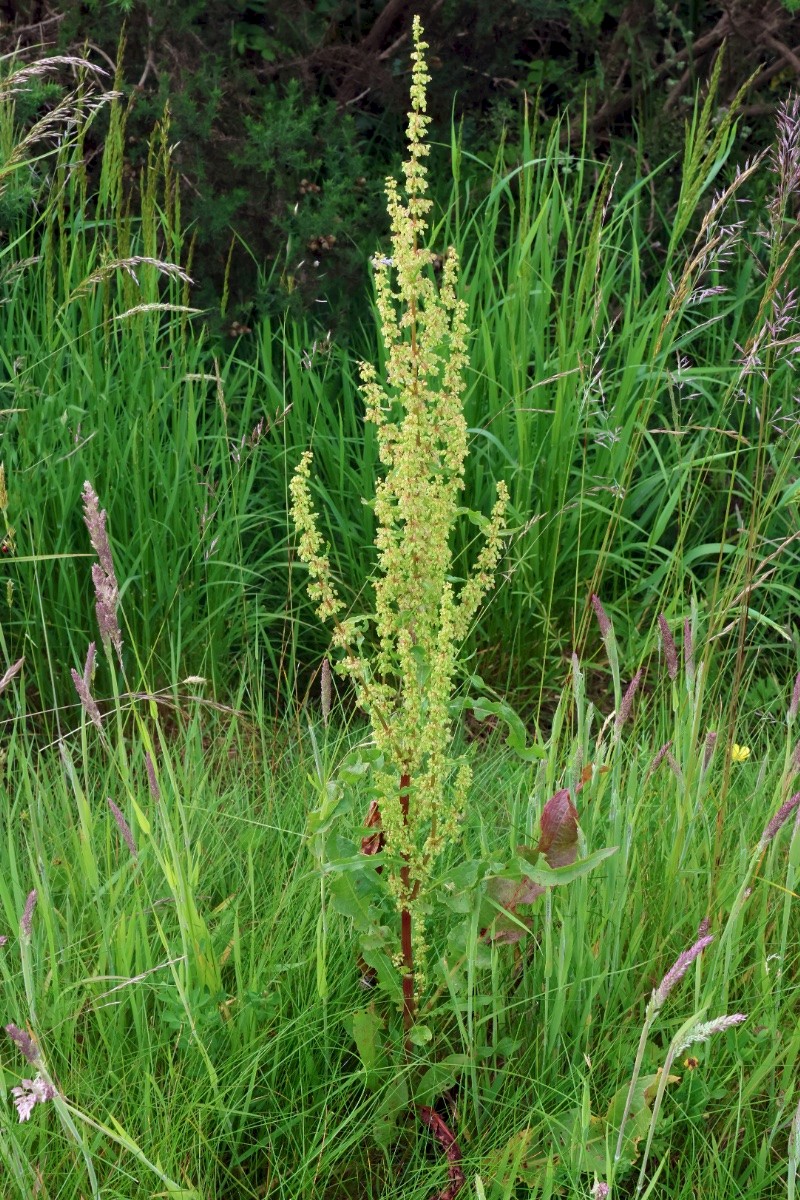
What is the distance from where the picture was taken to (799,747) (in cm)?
179

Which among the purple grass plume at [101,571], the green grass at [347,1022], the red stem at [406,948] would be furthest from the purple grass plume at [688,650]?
the purple grass plume at [101,571]

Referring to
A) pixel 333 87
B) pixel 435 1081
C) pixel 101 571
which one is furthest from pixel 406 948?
pixel 333 87

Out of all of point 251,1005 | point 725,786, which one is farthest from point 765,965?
point 251,1005

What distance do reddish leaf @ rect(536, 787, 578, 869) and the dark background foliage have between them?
2.19 metres

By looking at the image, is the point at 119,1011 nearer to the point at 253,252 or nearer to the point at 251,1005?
the point at 251,1005

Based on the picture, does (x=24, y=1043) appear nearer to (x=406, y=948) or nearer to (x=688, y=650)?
(x=406, y=948)

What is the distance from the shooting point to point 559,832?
1.67 metres

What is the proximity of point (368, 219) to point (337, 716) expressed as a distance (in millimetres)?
1697

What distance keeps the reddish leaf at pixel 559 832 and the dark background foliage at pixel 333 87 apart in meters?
2.19

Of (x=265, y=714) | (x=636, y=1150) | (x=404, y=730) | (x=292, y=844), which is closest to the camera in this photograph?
(x=636, y=1150)

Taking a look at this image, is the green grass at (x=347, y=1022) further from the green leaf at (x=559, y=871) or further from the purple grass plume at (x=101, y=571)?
the purple grass plume at (x=101, y=571)

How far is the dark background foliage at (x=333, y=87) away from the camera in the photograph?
3699 mm

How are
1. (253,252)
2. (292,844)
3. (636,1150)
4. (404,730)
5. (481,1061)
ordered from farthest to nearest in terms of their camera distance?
(253,252) < (292,844) < (481,1061) < (404,730) < (636,1150)

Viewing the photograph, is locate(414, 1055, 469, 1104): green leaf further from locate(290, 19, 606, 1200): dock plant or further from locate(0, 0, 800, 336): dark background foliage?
locate(0, 0, 800, 336): dark background foliage
